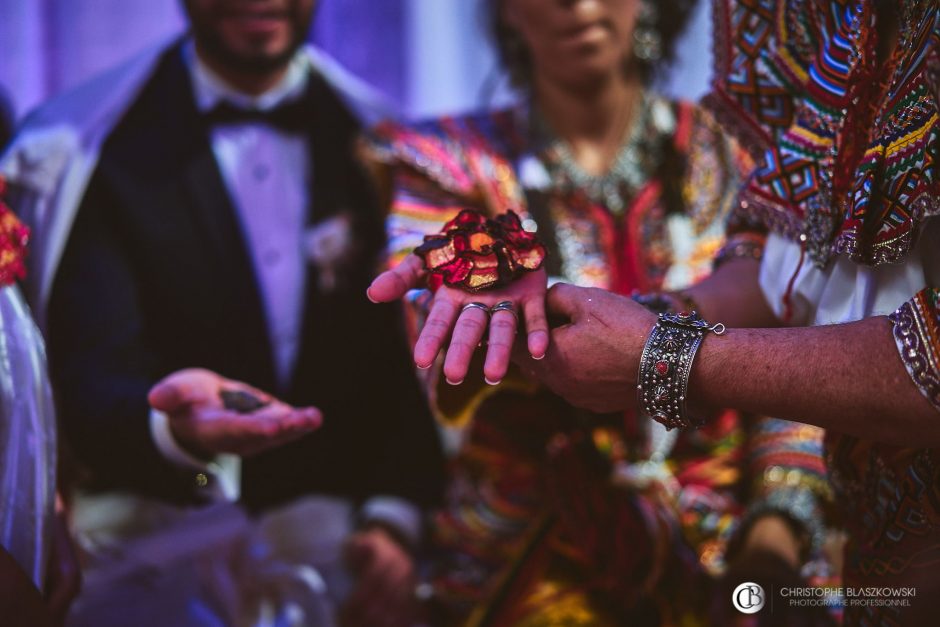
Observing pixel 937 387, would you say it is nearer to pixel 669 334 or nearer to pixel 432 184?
pixel 669 334

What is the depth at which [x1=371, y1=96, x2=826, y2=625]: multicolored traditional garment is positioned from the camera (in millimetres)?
1420

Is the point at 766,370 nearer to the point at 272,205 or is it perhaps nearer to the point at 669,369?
the point at 669,369

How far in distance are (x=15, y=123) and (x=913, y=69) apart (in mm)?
1276

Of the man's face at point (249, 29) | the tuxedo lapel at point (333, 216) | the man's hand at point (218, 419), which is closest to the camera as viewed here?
the man's hand at point (218, 419)

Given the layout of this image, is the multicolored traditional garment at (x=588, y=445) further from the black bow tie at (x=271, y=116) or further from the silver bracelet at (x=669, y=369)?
the silver bracelet at (x=669, y=369)

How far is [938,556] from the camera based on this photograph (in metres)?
0.89

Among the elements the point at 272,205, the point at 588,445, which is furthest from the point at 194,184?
the point at 588,445

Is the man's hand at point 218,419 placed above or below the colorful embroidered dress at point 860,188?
below

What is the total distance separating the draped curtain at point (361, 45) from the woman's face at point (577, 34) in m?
0.28

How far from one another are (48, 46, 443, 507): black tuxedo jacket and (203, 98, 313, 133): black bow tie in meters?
0.02

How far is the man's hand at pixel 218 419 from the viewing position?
1041mm

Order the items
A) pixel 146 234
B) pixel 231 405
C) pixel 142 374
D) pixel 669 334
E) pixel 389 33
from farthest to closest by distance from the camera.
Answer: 1. pixel 389 33
2. pixel 146 234
3. pixel 142 374
4. pixel 231 405
5. pixel 669 334

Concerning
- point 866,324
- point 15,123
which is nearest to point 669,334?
point 866,324

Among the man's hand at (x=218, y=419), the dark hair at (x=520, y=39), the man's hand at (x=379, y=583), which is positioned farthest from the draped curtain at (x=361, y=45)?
the man's hand at (x=379, y=583)
